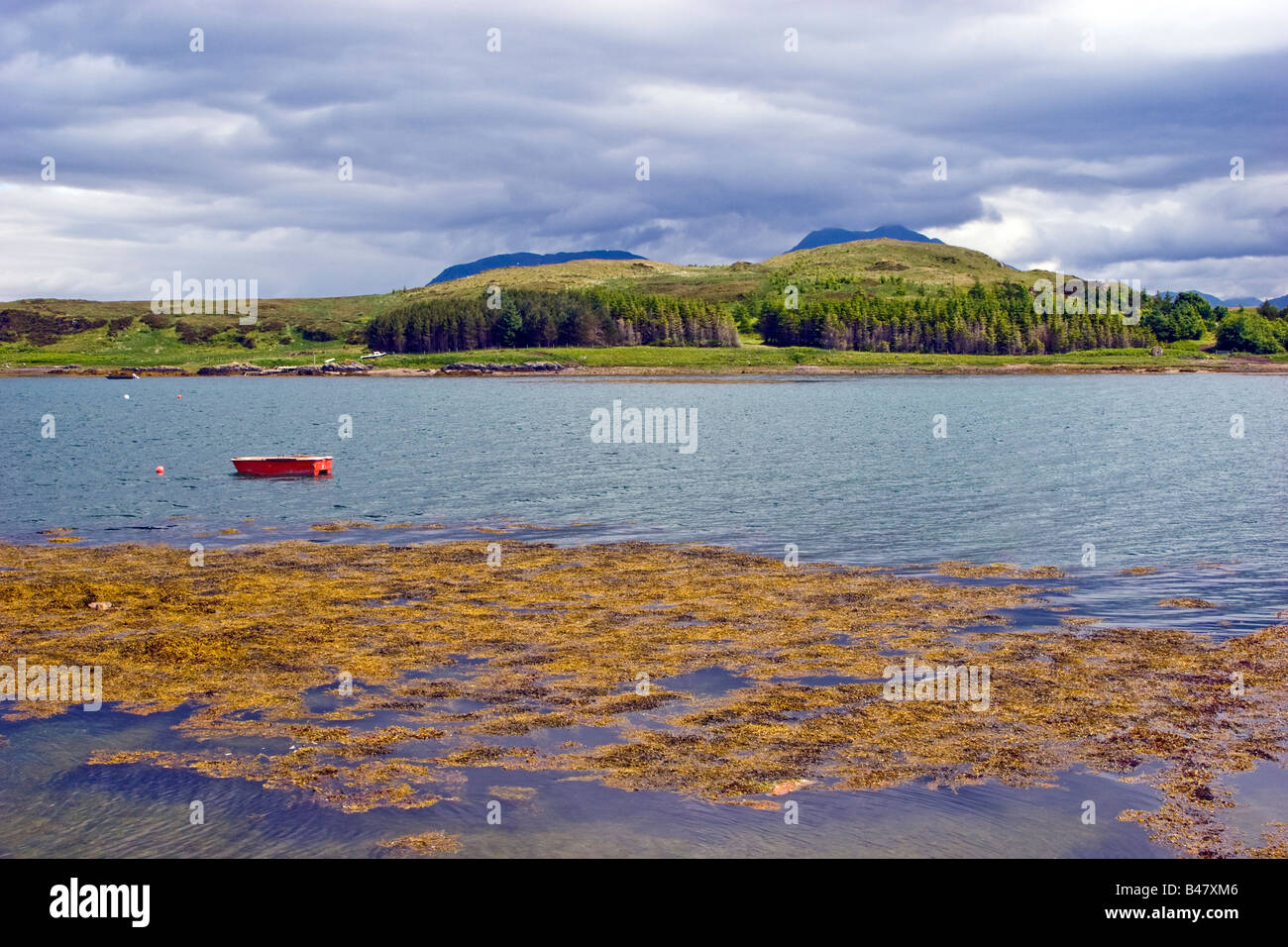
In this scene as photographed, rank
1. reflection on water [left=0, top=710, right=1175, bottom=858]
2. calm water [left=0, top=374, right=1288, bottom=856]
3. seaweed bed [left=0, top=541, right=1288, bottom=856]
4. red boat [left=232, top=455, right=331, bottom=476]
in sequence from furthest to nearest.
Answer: red boat [left=232, top=455, right=331, bottom=476] < seaweed bed [left=0, top=541, right=1288, bottom=856] < calm water [left=0, top=374, right=1288, bottom=856] < reflection on water [left=0, top=710, right=1175, bottom=858]

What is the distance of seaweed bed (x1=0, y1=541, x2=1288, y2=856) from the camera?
61.2ft

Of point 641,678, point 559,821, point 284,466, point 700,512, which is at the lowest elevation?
point 559,821

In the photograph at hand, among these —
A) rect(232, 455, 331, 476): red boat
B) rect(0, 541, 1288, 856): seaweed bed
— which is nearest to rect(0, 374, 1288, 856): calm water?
rect(0, 541, 1288, 856): seaweed bed

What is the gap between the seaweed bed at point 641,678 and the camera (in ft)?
61.2

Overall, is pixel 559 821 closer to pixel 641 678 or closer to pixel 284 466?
pixel 641 678

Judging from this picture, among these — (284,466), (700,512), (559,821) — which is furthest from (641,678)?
(284,466)

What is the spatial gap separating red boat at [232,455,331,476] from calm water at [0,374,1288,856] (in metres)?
A: 1.73

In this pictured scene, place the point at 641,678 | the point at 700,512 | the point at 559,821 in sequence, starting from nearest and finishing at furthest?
1. the point at 559,821
2. the point at 641,678
3. the point at 700,512

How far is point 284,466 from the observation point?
6500 cm

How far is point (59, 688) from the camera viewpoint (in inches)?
914

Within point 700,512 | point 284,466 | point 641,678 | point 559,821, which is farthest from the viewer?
point 284,466

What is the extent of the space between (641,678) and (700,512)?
2708cm

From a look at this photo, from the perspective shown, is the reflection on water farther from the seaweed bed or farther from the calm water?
the seaweed bed
